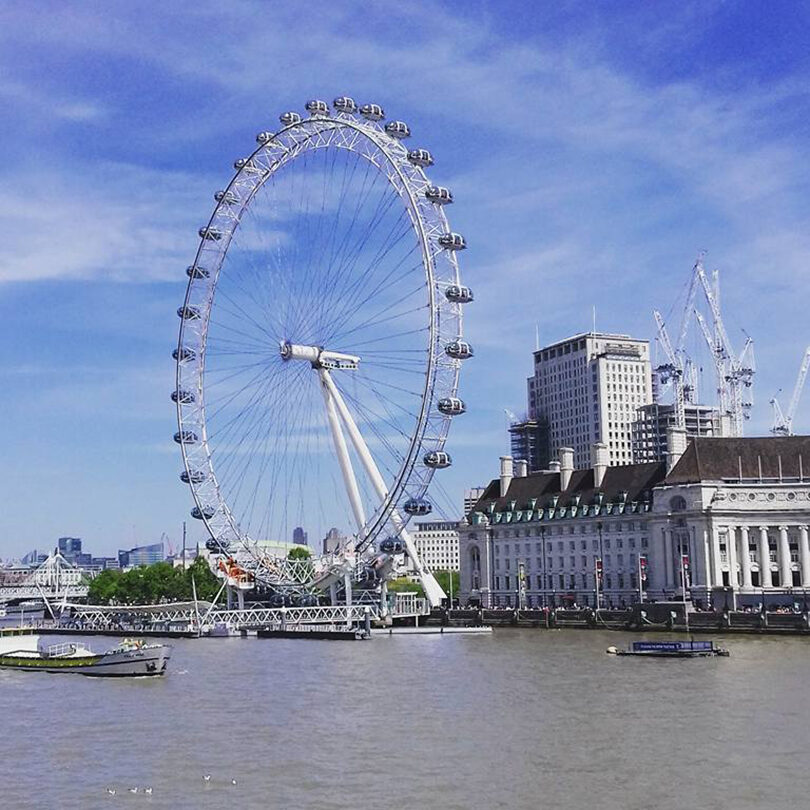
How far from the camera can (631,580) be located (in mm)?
104625

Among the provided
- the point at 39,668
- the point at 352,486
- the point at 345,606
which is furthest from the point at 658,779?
the point at 345,606

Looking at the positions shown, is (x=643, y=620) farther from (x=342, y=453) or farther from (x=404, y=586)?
(x=404, y=586)

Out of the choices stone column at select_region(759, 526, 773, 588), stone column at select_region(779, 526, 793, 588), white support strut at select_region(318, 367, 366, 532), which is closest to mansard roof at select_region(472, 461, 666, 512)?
stone column at select_region(759, 526, 773, 588)

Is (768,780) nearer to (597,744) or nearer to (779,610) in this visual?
(597,744)

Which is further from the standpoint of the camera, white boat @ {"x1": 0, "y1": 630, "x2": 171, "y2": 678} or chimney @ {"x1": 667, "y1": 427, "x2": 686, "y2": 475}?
chimney @ {"x1": 667, "y1": 427, "x2": 686, "y2": 475}

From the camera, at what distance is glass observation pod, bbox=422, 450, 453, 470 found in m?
75.9

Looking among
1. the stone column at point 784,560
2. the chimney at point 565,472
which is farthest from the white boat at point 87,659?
the chimney at point 565,472

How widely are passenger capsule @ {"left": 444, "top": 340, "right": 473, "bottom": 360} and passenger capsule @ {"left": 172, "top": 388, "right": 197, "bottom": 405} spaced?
2630 centimetres

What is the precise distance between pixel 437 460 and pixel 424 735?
37.8m

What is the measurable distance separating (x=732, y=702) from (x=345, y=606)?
2128 inches

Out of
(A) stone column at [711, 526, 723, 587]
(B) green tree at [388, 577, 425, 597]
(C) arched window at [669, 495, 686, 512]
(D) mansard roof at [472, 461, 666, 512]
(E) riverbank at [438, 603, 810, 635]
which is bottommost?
(E) riverbank at [438, 603, 810, 635]

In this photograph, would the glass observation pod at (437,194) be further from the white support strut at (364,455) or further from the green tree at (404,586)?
the green tree at (404,586)

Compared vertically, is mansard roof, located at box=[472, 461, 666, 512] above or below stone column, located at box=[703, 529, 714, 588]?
above

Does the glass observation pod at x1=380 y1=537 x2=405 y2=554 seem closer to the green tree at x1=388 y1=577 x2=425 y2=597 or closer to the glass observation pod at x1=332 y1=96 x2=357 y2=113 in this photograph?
the glass observation pod at x1=332 y1=96 x2=357 y2=113
